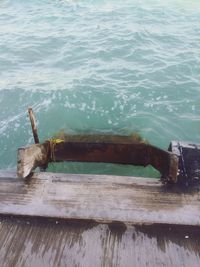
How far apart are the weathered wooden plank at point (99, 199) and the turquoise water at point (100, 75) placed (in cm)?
256

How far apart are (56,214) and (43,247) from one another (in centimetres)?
48

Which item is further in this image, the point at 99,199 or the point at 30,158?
the point at 30,158

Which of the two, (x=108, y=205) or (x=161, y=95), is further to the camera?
(x=161, y=95)

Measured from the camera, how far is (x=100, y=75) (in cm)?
1164

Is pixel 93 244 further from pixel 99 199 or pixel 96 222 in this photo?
→ pixel 99 199

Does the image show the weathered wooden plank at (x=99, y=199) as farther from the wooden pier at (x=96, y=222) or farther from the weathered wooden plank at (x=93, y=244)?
the weathered wooden plank at (x=93, y=244)

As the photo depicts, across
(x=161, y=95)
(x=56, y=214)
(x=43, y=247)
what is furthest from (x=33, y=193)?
(x=161, y=95)

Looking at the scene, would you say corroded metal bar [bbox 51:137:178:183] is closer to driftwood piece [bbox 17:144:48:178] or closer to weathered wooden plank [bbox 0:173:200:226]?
driftwood piece [bbox 17:144:48:178]

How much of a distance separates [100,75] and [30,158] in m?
7.35

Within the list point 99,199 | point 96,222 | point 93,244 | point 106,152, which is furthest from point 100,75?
point 93,244

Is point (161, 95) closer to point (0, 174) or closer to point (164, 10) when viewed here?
point (0, 174)

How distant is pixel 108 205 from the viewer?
4133 mm

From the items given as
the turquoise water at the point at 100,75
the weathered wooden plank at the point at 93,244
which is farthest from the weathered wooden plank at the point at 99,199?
the turquoise water at the point at 100,75

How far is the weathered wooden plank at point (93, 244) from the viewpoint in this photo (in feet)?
11.5
